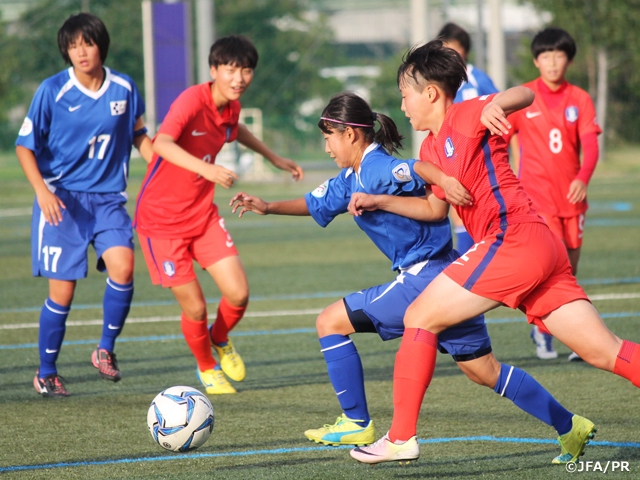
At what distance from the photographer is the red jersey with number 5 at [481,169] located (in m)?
3.92

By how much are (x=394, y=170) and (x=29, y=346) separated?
3969mm

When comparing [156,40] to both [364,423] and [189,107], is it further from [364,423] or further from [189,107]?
[364,423]

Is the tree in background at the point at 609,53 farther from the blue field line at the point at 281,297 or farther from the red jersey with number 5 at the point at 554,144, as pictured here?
the red jersey with number 5 at the point at 554,144

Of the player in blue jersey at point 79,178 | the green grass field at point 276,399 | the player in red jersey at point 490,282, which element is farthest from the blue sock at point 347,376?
the player in blue jersey at point 79,178

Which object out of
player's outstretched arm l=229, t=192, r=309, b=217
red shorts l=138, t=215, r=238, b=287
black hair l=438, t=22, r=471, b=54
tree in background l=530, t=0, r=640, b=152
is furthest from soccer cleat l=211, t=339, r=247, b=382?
tree in background l=530, t=0, r=640, b=152

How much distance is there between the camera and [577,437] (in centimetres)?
406

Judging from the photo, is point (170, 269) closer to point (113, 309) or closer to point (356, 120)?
point (113, 309)

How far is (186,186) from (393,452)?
2759 mm

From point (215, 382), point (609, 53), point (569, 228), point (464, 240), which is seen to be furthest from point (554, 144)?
point (609, 53)

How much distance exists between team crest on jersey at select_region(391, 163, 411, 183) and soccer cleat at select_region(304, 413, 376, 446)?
1.08 metres

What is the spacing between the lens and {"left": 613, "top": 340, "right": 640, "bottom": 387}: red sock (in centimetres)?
386

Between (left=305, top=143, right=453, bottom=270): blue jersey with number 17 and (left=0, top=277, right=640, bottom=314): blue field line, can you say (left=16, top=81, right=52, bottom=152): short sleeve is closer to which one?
(left=305, top=143, right=453, bottom=270): blue jersey with number 17

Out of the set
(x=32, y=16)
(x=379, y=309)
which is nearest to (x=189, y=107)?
(x=379, y=309)

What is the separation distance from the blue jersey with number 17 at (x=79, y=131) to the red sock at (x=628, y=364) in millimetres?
3402
